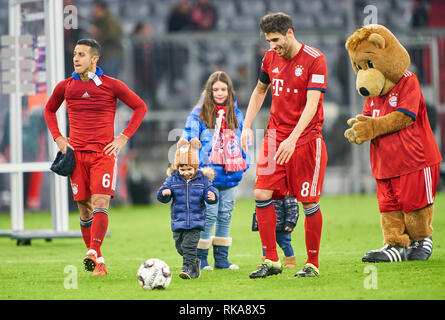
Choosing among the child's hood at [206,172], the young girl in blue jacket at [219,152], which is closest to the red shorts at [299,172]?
the child's hood at [206,172]

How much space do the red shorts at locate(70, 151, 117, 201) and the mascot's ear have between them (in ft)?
8.29

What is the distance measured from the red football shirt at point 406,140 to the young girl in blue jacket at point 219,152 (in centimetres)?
129

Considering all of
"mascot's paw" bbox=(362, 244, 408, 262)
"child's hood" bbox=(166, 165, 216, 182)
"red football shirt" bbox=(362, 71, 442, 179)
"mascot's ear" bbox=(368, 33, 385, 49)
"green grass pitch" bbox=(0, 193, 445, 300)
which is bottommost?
"green grass pitch" bbox=(0, 193, 445, 300)

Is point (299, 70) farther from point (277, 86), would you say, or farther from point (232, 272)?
point (232, 272)

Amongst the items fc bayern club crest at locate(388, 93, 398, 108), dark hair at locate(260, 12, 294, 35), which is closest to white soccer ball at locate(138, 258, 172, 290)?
dark hair at locate(260, 12, 294, 35)

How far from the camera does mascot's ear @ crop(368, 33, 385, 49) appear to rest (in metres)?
6.91

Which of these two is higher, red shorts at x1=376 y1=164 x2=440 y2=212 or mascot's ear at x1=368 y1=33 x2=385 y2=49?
mascot's ear at x1=368 y1=33 x2=385 y2=49

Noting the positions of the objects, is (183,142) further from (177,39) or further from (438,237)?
(177,39)

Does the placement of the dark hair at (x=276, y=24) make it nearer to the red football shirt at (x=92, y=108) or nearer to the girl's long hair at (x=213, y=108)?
the girl's long hair at (x=213, y=108)

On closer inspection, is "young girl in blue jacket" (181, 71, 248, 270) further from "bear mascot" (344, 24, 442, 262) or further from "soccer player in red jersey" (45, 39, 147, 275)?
"bear mascot" (344, 24, 442, 262)

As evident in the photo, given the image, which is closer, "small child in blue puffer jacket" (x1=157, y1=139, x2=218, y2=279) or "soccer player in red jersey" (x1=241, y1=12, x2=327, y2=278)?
"soccer player in red jersey" (x1=241, y1=12, x2=327, y2=278)

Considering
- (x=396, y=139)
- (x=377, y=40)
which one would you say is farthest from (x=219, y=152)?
(x=377, y=40)
